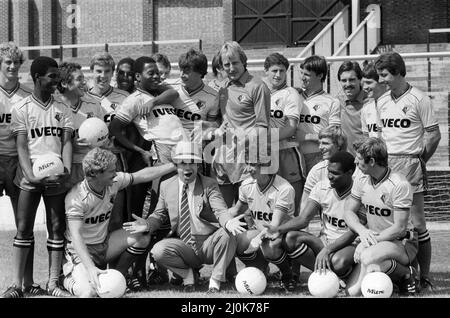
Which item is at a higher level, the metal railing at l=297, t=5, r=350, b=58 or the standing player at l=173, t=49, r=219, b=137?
the metal railing at l=297, t=5, r=350, b=58

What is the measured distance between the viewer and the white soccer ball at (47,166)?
6691 mm

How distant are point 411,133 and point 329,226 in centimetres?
111

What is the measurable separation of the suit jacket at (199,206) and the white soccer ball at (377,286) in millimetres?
1428

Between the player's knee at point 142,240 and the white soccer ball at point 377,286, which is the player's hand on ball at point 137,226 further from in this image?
the white soccer ball at point 377,286

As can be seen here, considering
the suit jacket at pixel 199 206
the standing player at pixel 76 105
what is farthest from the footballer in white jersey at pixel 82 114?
the suit jacket at pixel 199 206

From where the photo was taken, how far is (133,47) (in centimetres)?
2564

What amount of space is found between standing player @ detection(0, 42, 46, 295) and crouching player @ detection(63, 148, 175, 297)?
1.30 feet

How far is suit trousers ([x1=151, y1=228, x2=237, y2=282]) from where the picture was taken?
22.6 feet

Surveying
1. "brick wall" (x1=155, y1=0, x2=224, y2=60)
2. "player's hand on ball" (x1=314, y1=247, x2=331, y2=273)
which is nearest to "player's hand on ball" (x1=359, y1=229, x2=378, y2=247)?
"player's hand on ball" (x1=314, y1=247, x2=331, y2=273)

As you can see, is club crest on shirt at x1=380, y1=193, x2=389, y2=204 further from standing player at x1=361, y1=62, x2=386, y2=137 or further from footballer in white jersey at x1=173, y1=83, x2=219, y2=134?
footballer in white jersey at x1=173, y1=83, x2=219, y2=134

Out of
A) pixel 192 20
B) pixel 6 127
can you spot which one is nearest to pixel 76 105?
pixel 6 127
